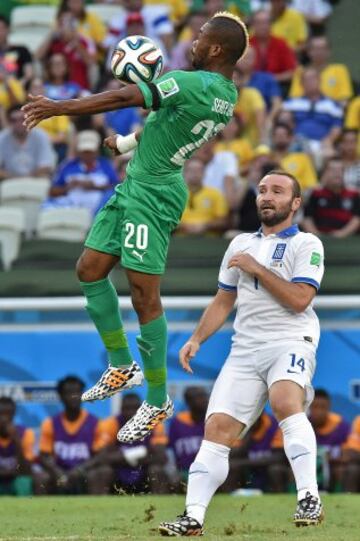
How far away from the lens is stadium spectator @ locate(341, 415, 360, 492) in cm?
1352

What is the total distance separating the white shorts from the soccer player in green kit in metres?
0.57

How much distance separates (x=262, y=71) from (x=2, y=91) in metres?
3.28

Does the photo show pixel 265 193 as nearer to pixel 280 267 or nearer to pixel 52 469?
pixel 280 267

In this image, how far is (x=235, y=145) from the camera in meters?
17.0

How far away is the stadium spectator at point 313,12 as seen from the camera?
19203 millimetres

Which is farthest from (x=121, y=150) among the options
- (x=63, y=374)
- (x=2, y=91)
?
(x=2, y=91)

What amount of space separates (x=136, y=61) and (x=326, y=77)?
9.46 metres

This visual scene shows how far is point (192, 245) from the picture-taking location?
1486 centimetres

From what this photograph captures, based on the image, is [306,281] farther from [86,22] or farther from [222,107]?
[86,22]

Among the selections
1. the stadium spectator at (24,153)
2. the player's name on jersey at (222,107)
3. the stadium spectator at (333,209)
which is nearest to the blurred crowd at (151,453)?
the stadium spectator at (333,209)

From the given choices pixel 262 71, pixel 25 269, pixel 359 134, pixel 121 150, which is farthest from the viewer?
pixel 262 71

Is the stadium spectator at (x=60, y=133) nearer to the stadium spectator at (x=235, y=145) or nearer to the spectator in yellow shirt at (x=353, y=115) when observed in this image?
the stadium spectator at (x=235, y=145)

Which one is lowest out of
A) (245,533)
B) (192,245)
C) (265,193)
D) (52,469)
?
(52,469)

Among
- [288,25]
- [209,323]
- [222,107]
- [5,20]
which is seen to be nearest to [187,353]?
[209,323]
